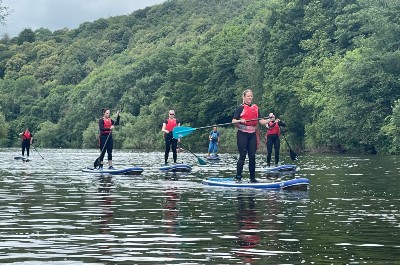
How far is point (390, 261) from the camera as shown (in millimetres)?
11992

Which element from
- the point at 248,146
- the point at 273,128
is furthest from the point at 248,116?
the point at 273,128

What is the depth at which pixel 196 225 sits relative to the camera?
15.8 meters

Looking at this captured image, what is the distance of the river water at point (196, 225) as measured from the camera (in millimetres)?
12422

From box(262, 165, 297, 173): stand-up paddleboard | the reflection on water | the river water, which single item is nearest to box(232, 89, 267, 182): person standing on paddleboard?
the river water

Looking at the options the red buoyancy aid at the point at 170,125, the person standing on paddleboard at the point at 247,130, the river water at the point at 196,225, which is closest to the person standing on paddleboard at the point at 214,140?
the red buoyancy aid at the point at 170,125

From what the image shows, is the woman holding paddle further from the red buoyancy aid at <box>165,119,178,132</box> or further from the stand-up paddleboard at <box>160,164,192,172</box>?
the red buoyancy aid at <box>165,119,178,132</box>

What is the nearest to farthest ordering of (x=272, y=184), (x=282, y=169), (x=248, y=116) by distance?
(x=272, y=184) → (x=248, y=116) → (x=282, y=169)

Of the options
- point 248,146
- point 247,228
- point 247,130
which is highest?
point 247,130

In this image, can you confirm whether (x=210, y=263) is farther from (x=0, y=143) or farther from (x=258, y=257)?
(x=0, y=143)

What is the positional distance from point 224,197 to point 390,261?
1005 centimetres

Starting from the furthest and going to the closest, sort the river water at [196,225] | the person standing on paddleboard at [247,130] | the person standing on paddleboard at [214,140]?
1. the person standing on paddleboard at [214,140]
2. the person standing on paddleboard at [247,130]
3. the river water at [196,225]

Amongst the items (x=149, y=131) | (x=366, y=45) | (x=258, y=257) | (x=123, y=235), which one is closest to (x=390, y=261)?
(x=258, y=257)

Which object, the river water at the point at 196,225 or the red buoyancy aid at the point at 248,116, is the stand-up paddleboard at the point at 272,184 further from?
the red buoyancy aid at the point at 248,116

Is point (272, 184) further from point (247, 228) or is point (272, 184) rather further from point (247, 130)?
point (247, 228)
